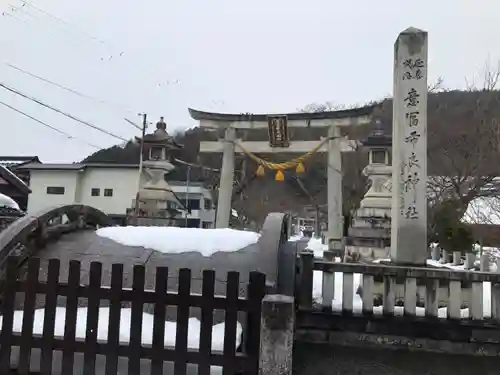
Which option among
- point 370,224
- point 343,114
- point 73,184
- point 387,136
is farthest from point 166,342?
point 73,184

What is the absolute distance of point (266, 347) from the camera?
3609 mm

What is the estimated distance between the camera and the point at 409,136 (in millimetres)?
7918

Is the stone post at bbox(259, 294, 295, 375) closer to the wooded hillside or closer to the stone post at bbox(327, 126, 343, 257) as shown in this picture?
the stone post at bbox(327, 126, 343, 257)

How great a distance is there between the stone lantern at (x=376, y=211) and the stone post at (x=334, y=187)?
3139mm

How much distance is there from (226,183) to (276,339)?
16.0m

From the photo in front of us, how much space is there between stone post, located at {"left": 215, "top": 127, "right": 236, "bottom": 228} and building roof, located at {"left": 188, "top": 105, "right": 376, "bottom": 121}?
2.06 ft

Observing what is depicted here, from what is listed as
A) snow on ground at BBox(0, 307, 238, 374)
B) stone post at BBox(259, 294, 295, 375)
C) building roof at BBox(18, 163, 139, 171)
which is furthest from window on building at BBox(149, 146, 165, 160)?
building roof at BBox(18, 163, 139, 171)

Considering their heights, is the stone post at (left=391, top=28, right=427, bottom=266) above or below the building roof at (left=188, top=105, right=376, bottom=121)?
below

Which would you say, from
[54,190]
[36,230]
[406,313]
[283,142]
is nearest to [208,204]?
[54,190]

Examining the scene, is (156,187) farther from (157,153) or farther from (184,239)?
(184,239)

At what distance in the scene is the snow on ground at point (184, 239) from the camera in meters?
6.41

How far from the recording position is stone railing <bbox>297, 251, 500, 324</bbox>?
17.7 feet

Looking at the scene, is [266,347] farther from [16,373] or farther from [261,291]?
[16,373]

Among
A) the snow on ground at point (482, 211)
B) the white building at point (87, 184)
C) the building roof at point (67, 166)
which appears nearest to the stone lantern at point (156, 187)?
the snow on ground at point (482, 211)
